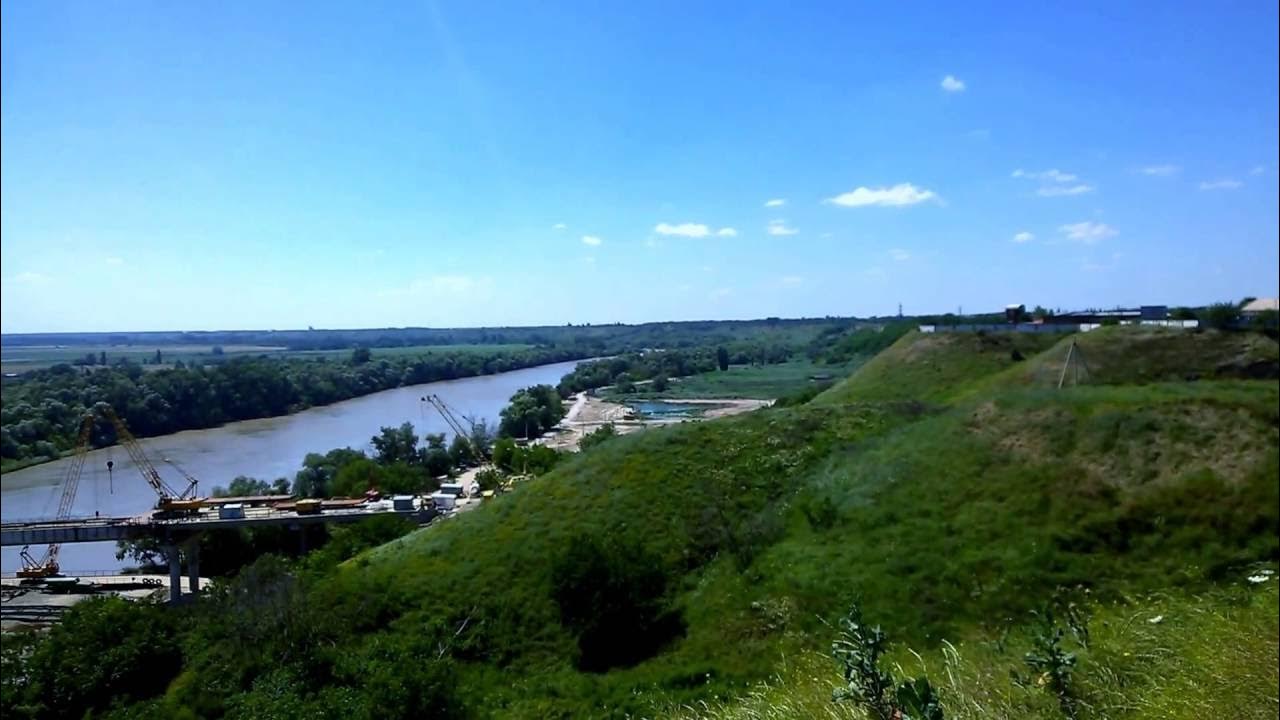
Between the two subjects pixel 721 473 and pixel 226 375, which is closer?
pixel 721 473

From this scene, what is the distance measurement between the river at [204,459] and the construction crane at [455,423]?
Answer: 1.99ft

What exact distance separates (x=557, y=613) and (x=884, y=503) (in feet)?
23.4

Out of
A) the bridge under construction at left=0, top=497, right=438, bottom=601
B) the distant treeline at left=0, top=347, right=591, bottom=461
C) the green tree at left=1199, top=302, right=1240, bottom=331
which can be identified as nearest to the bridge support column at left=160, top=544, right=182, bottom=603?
the bridge under construction at left=0, top=497, right=438, bottom=601

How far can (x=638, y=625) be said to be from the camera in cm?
1288

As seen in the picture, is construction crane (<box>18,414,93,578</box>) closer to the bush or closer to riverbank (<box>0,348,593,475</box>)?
riverbank (<box>0,348,593,475</box>)

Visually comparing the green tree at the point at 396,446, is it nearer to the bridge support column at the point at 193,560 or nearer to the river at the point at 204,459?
the river at the point at 204,459

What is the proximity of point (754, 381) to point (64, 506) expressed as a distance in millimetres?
35847

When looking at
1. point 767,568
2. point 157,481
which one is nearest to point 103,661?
point 767,568

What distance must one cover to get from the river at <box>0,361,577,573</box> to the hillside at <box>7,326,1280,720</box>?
17066mm

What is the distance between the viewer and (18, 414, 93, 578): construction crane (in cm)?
2420

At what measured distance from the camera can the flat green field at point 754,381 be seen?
4062 centimetres

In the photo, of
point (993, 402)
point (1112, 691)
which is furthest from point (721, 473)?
point (1112, 691)

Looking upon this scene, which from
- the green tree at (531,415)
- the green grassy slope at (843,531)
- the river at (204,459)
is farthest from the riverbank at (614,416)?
the green grassy slope at (843,531)

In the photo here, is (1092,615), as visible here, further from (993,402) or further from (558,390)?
(558,390)
